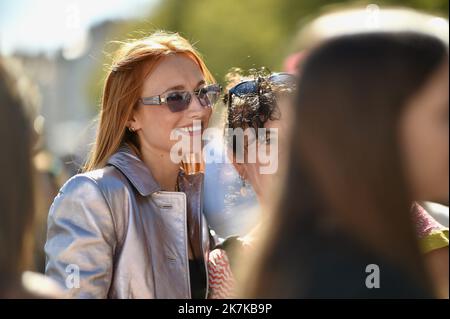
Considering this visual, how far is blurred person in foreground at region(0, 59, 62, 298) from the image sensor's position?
1738 millimetres

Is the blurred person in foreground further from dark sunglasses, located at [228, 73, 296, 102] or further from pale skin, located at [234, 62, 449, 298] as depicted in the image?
dark sunglasses, located at [228, 73, 296, 102]

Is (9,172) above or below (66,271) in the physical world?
above

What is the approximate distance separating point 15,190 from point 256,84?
1863mm

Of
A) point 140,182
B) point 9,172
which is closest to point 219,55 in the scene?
point 140,182

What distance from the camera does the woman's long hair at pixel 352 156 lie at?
1515mm

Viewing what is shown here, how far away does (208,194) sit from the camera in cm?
437

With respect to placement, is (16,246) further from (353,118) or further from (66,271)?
(66,271)

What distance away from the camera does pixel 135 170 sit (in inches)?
123

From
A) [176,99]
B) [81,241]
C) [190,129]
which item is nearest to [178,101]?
[176,99]

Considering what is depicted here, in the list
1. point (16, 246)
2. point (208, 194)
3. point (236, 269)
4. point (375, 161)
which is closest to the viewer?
point (375, 161)

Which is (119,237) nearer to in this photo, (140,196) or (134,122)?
(140,196)

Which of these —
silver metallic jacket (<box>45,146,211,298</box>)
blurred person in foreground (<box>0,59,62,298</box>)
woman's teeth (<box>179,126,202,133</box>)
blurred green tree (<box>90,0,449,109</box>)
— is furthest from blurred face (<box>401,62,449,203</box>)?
blurred green tree (<box>90,0,449,109</box>)

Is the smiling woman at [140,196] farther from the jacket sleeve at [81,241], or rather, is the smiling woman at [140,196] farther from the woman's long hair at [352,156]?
the woman's long hair at [352,156]

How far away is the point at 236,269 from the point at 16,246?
55.7 inches
